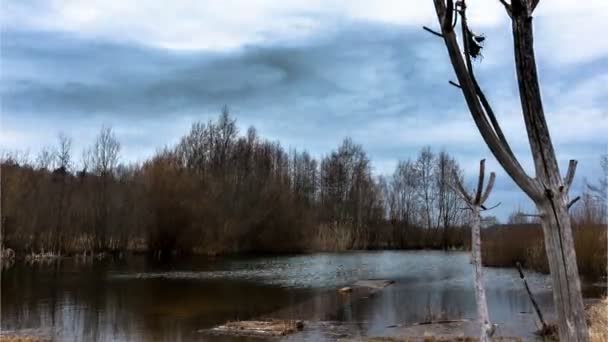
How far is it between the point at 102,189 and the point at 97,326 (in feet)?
103

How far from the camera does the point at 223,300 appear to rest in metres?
19.4

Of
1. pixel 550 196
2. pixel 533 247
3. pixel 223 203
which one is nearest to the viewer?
pixel 550 196

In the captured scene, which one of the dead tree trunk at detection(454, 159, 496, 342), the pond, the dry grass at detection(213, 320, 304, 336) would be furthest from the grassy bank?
the dead tree trunk at detection(454, 159, 496, 342)

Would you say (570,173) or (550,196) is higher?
(570,173)

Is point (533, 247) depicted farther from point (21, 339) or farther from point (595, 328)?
point (21, 339)

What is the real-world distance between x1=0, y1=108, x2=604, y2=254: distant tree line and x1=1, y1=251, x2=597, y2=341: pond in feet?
23.5

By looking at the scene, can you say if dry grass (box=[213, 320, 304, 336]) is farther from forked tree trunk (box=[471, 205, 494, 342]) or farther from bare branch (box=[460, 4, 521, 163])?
bare branch (box=[460, 4, 521, 163])

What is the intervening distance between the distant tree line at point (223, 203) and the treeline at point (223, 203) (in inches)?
3.3

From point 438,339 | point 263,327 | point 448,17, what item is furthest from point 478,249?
point 263,327

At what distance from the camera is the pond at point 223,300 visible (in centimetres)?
1434

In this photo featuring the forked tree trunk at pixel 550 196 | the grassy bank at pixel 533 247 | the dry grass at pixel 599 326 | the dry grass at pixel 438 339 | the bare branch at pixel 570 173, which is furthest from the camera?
the grassy bank at pixel 533 247

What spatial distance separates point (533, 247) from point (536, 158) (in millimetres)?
28854

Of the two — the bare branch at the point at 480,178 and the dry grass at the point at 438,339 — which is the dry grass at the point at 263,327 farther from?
the bare branch at the point at 480,178

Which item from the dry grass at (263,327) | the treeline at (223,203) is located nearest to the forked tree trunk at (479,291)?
the dry grass at (263,327)
